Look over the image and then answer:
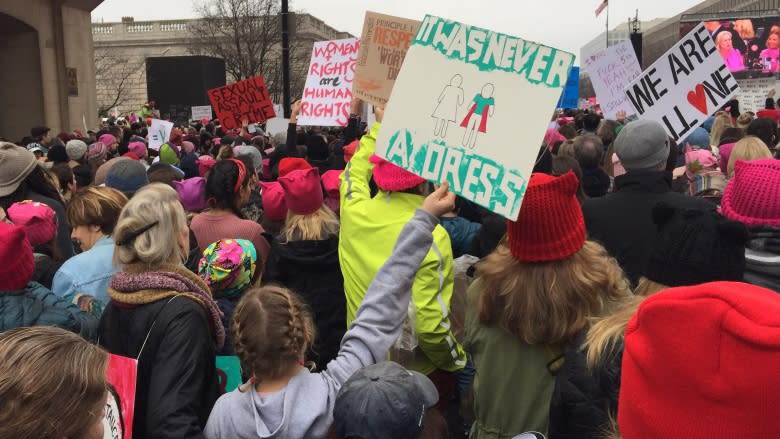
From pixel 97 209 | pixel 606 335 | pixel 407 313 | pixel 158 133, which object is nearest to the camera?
pixel 606 335

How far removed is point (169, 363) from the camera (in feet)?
8.32

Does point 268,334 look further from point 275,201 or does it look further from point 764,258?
point 275,201

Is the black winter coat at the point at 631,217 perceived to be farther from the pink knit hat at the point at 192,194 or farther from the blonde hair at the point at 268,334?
the pink knit hat at the point at 192,194

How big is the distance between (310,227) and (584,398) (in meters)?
2.36

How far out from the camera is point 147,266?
2.81 meters

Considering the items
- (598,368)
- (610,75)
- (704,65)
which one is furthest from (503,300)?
(610,75)

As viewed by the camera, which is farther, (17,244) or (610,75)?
(610,75)

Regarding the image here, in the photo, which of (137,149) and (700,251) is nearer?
(700,251)

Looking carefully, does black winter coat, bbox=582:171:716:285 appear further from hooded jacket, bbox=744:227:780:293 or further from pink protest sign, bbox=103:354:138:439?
pink protest sign, bbox=103:354:138:439

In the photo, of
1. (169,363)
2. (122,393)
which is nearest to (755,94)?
(169,363)

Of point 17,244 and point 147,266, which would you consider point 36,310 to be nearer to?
point 17,244

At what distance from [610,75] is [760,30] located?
35538mm

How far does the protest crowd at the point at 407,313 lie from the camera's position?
137 cm

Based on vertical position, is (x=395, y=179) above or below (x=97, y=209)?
above
